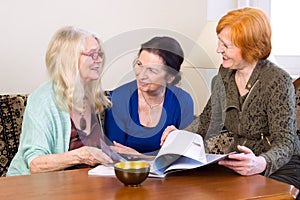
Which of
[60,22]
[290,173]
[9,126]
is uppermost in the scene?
[60,22]

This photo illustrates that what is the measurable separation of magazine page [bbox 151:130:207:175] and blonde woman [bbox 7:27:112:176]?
0.33 meters

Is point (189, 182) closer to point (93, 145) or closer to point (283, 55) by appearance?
point (93, 145)

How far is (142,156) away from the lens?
5.19ft

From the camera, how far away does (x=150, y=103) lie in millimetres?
1753

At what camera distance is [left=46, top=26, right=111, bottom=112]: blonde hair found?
1.90 meters

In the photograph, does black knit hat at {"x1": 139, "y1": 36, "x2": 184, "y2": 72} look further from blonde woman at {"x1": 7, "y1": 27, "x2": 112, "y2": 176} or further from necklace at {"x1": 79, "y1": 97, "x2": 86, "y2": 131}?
necklace at {"x1": 79, "y1": 97, "x2": 86, "y2": 131}

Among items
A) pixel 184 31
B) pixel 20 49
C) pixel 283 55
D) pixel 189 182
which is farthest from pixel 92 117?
pixel 283 55

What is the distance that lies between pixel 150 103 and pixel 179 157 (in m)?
0.35

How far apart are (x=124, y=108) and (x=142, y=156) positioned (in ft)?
0.76

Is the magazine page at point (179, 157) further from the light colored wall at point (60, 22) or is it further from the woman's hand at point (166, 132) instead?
the light colored wall at point (60, 22)

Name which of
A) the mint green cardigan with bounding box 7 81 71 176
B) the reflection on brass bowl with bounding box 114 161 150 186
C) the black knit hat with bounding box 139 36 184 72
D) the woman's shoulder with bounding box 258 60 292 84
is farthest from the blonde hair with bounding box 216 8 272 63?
the reflection on brass bowl with bounding box 114 161 150 186

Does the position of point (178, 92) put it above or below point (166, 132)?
above

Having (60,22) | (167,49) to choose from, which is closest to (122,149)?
(167,49)

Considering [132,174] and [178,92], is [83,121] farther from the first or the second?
[132,174]
